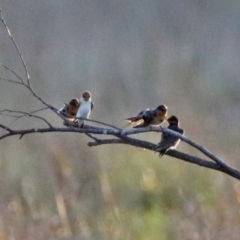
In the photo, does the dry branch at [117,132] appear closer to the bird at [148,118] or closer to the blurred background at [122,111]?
the bird at [148,118]

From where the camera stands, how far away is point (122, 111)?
6.21 metres

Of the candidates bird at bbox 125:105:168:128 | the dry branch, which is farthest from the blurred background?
the dry branch

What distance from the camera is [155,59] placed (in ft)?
30.0

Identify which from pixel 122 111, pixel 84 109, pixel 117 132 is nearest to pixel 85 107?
pixel 84 109

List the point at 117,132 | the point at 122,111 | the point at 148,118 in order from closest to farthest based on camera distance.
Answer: the point at 117,132, the point at 148,118, the point at 122,111

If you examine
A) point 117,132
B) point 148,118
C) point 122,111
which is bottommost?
point 117,132

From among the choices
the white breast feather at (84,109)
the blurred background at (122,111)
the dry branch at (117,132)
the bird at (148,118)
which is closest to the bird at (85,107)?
the white breast feather at (84,109)

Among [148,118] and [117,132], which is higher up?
[148,118]

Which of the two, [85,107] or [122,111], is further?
[122,111]

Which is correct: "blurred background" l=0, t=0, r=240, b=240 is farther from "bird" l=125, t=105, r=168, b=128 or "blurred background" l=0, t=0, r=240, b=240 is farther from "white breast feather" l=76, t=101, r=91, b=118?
"white breast feather" l=76, t=101, r=91, b=118

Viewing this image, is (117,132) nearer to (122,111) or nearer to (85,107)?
(85,107)

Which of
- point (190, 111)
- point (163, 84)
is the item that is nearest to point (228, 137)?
point (190, 111)

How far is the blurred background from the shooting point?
422 cm

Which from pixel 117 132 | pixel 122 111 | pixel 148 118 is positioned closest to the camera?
pixel 117 132
